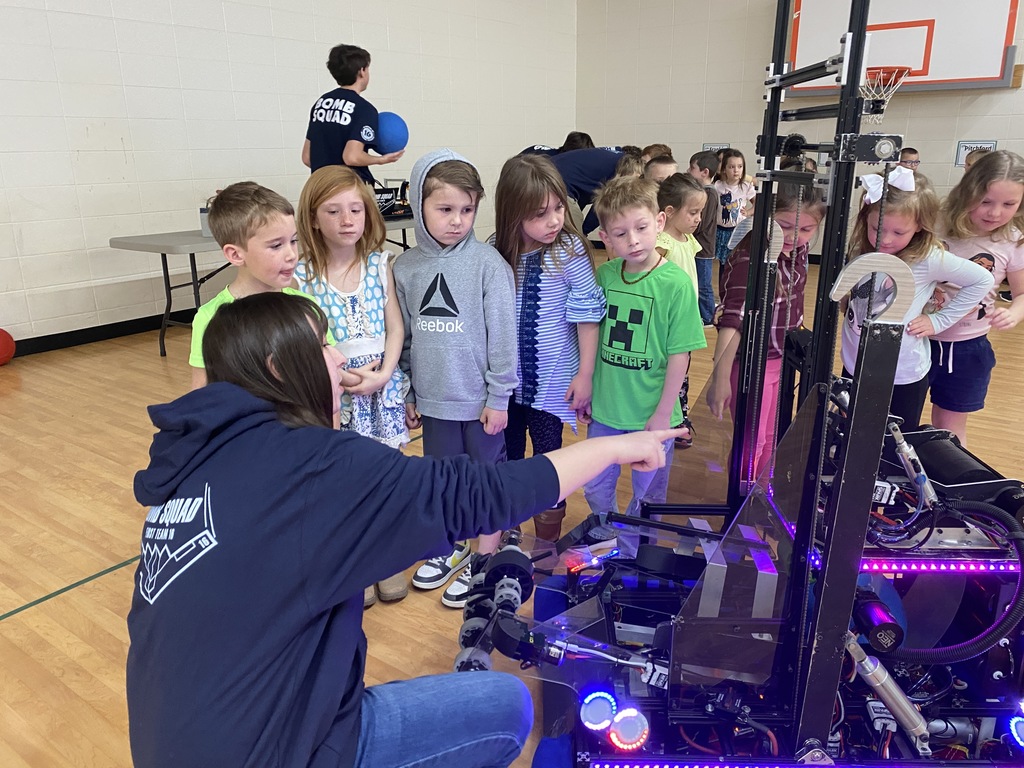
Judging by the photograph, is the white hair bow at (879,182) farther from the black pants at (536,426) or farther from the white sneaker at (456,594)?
the white sneaker at (456,594)

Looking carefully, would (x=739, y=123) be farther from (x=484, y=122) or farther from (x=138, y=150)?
(x=138, y=150)

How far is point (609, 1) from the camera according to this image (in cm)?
797

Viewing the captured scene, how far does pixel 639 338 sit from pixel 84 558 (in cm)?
183

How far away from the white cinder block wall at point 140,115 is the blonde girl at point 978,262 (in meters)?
4.70

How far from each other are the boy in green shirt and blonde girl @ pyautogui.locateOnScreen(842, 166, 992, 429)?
1.31 m

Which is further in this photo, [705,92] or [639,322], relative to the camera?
[705,92]

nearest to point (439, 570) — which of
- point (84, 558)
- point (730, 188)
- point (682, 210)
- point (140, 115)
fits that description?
point (84, 558)

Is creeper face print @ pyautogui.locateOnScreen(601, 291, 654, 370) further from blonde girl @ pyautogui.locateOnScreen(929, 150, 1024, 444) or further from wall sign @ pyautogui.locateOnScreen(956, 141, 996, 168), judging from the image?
wall sign @ pyautogui.locateOnScreen(956, 141, 996, 168)

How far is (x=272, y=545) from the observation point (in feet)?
2.78

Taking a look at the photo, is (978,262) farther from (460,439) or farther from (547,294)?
(460,439)

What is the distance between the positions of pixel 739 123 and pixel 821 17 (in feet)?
3.94

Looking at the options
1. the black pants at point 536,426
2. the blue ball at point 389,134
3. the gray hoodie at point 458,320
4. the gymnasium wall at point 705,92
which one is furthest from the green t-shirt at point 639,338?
the gymnasium wall at point 705,92

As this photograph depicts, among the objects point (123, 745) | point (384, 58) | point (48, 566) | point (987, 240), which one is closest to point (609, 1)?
point (384, 58)

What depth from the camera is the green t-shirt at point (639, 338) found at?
1.85 metres
